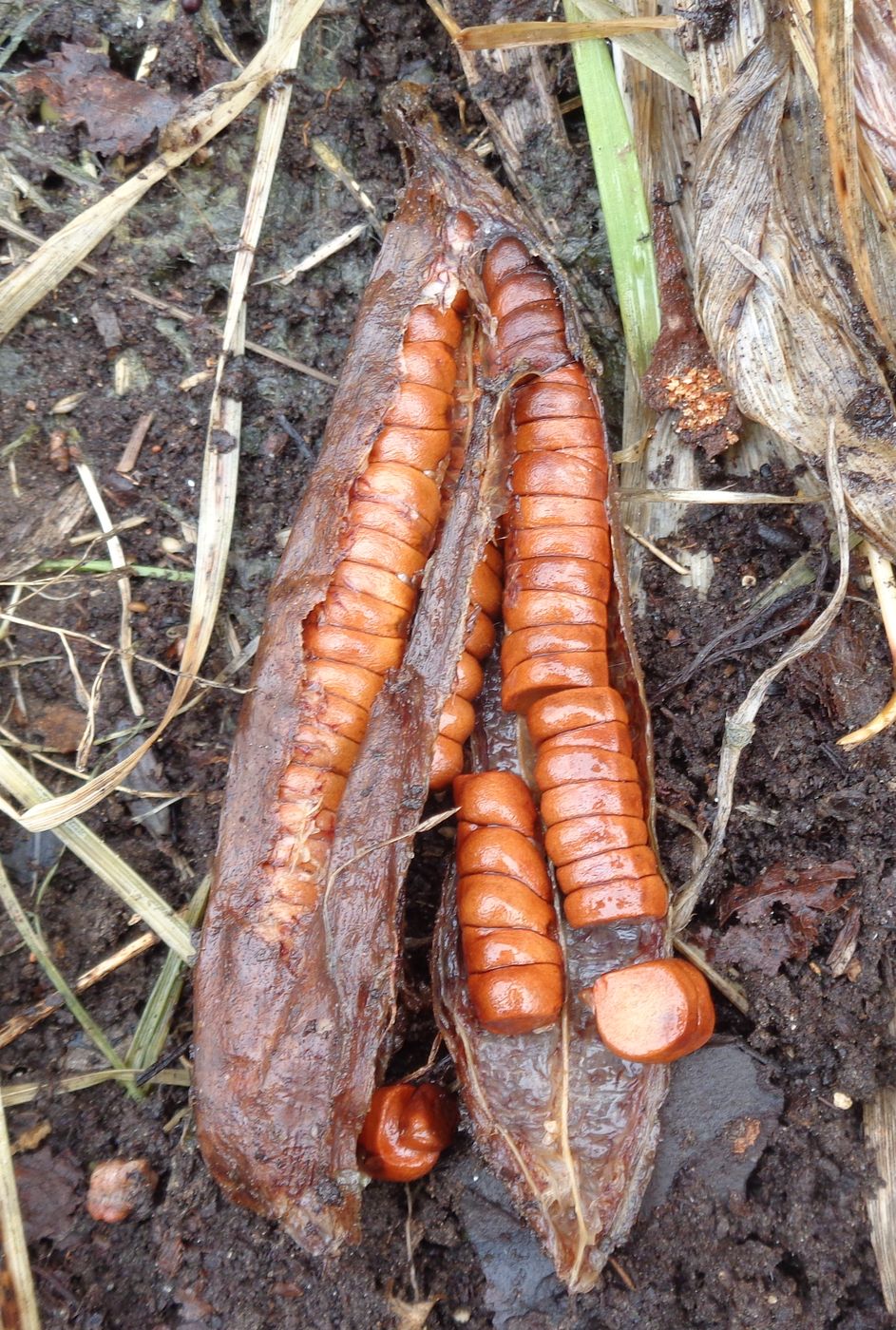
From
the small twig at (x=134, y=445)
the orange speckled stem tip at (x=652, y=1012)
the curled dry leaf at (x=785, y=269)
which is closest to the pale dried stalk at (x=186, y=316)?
the small twig at (x=134, y=445)

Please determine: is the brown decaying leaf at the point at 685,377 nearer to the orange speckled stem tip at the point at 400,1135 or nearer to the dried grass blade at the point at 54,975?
the orange speckled stem tip at the point at 400,1135

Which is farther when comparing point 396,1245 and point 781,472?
point 781,472

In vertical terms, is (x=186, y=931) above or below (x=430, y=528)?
below

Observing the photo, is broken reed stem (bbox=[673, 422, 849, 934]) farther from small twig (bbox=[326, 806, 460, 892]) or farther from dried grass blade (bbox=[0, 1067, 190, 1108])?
dried grass blade (bbox=[0, 1067, 190, 1108])

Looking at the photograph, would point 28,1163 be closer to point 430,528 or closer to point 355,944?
point 355,944

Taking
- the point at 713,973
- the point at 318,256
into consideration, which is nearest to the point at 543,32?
the point at 318,256

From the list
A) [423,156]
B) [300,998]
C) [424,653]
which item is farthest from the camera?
[423,156]

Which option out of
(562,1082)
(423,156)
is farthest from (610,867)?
(423,156)
